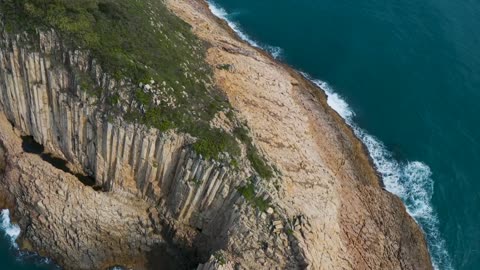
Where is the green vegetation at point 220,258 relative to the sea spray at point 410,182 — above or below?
below

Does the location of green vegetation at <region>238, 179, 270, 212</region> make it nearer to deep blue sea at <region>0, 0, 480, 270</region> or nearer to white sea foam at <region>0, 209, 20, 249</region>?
deep blue sea at <region>0, 0, 480, 270</region>

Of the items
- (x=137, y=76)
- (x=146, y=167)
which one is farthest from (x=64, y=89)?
(x=146, y=167)

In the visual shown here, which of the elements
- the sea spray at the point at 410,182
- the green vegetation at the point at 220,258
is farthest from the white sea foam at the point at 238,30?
the green vegetation at the point at 220,258

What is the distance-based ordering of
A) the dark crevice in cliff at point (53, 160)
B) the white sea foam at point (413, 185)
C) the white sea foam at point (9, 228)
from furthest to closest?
the white sea foam at point (413, 185), the dark crevice in cliff at point (53, 160), the white sea foam at point (9, 228)

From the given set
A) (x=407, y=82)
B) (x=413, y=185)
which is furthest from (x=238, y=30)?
(x=413, y=185)

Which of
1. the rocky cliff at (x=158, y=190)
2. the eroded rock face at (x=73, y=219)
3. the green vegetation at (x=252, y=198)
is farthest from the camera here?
the eroded rock face at (x=73, y=219)

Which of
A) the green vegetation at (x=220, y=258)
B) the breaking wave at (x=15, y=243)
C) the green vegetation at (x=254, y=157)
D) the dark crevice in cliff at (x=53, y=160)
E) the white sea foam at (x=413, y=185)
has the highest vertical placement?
the green vegetation at (x=254, y=157)

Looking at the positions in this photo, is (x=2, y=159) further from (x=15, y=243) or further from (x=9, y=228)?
(x=15, y=243)

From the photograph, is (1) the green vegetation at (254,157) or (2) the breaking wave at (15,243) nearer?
(1) the green vegetation at (254,157)

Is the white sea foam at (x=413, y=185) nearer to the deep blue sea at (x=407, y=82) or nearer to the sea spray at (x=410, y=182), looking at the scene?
the sea spray at (x=410, y=182)
